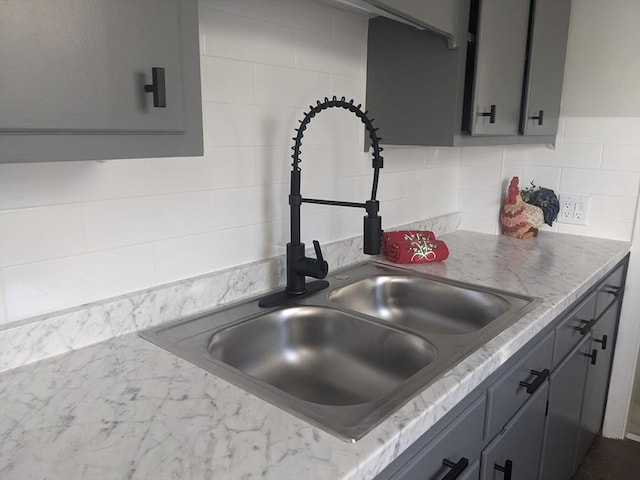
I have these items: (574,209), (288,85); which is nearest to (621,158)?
(574,209)

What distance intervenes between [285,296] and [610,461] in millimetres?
1701

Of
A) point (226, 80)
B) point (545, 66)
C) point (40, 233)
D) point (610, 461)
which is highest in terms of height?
point (545, 66)

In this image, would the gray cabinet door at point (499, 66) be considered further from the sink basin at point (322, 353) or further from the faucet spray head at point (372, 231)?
the sink basin at point (322, 353)

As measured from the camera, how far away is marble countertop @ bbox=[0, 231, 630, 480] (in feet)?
2.39

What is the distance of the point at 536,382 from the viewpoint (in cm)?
139

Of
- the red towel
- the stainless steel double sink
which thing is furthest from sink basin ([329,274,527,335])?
the red towel

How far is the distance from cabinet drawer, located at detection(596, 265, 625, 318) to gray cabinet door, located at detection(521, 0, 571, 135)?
0.62 m

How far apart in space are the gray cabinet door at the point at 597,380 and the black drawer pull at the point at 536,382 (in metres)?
0.53

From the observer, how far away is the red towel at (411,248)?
70.8 inches

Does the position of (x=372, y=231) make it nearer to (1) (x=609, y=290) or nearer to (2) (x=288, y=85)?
(2) (x=288, y=85)

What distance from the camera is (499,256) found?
6.43ft

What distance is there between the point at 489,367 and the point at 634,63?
163cm

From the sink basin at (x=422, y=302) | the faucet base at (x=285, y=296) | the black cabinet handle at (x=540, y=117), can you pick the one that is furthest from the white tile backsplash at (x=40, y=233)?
the black cabinet handle at (x=540, y=117)

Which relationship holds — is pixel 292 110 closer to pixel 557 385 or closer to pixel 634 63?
pixel 557 385
